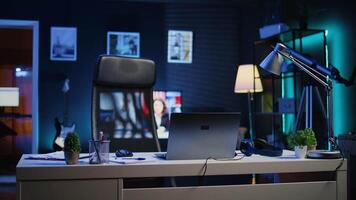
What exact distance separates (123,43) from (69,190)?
11.9ft

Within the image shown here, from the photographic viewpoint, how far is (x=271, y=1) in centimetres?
488

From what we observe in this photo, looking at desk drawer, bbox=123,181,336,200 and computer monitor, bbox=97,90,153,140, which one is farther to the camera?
computer monitor, bbox=97,90,153,140

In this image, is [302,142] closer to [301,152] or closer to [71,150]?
[301,152]

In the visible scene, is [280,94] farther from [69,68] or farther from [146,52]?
[69,68]

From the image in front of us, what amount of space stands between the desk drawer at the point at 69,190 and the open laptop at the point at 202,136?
12.4 inches

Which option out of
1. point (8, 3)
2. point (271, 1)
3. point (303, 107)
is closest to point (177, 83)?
point (271, 1)

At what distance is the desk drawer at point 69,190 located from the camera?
1.57 meters

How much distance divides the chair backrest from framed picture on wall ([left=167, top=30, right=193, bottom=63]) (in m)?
2.38

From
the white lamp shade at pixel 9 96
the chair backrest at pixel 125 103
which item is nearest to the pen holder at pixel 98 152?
the chair backrest at pixel 125 103

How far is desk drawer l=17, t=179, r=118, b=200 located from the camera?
157 cm

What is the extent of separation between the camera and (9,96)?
5.73 m

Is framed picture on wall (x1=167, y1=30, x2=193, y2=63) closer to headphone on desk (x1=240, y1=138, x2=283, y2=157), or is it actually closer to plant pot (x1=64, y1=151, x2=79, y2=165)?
headphone on desk (x1=240, y1=138, x2=283, y2=157)

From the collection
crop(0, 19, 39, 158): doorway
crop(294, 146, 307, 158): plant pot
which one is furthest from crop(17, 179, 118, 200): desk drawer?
crop(0, 19, 39, 158): doorway

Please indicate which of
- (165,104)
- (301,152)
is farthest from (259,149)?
(165,104)
